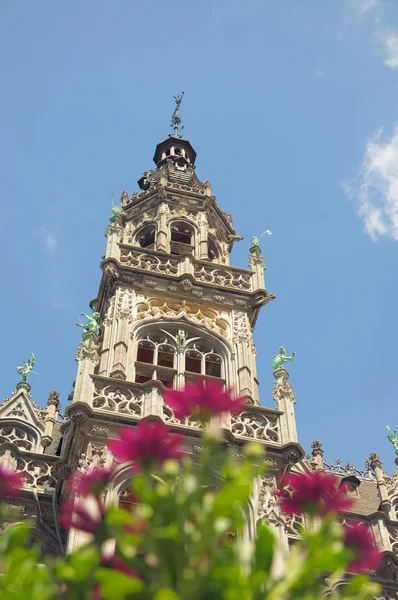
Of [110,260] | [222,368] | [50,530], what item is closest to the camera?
[50,530]

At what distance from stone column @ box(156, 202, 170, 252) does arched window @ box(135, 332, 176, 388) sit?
5.17m

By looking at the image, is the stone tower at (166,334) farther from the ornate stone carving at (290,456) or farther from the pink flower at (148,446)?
the pink flower at (148,446)

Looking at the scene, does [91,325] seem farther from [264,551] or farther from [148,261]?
[264,551]

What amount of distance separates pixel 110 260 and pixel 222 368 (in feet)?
15.7

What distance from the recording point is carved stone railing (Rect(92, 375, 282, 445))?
18234mm

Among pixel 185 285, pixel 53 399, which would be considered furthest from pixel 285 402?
pixel 53 399

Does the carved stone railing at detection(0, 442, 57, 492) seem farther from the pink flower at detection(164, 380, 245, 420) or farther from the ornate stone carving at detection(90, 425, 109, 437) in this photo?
the pink flower at detection(164, 380, 245, 420)

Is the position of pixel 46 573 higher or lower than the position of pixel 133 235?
lower

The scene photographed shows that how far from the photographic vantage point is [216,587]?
5.34 meters

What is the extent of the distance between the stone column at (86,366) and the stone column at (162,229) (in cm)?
699

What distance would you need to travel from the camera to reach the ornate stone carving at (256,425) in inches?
738

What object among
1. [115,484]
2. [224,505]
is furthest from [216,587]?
[115,484]

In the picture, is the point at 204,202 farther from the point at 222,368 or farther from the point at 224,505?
the point at 224,505

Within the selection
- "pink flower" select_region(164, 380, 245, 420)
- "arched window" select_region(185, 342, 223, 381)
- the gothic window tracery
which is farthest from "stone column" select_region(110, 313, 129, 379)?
"pink flower" select_region(164, 380, 245, 420)
